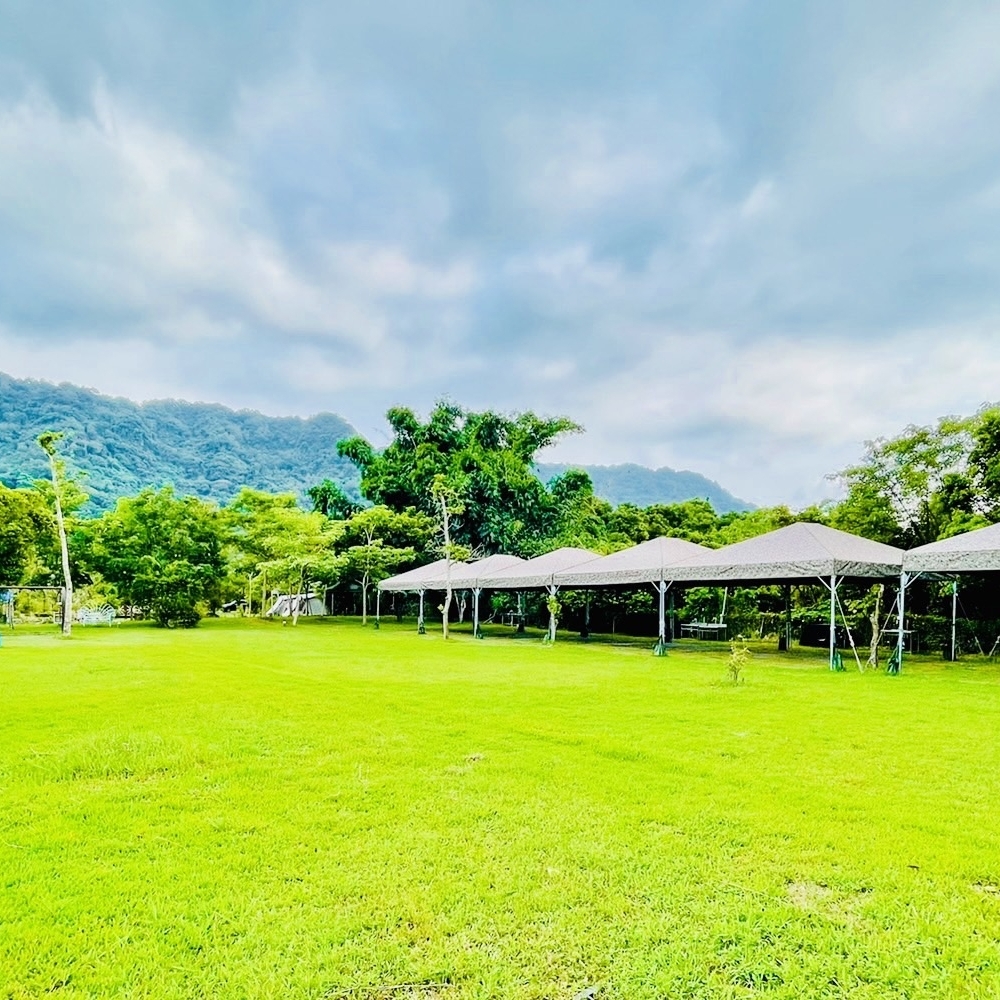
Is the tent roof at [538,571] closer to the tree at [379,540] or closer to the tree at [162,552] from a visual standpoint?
the tree at [379,540]

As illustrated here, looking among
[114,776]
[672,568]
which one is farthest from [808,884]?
[672,568]

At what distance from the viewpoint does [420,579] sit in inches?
876

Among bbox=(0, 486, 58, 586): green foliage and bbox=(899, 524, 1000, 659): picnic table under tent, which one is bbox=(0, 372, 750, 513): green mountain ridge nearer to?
bbox=(0, 486, 58, 586): green foliage

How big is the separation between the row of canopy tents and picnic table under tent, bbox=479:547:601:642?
0.03 metres

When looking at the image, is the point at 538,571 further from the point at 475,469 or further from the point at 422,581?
the point at 475,469

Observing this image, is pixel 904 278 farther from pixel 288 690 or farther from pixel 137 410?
pixel 137 410

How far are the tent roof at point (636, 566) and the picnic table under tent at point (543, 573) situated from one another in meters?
0.47

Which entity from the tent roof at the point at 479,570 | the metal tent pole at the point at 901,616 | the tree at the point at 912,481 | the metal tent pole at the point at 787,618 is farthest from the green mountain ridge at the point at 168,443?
the metal tent pole at the point at 901,616

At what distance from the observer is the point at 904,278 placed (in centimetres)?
1412

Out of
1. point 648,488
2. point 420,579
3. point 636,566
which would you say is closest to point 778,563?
point 636,566

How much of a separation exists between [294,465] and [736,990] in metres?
137

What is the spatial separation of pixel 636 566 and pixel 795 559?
392cm

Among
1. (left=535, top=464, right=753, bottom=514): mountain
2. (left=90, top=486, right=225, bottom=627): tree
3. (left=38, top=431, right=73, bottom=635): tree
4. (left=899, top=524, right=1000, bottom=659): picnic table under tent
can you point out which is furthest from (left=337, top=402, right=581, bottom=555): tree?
(left=535, top=464, right=753, bottom=514): mountain

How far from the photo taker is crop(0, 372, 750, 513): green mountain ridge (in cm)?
9462
